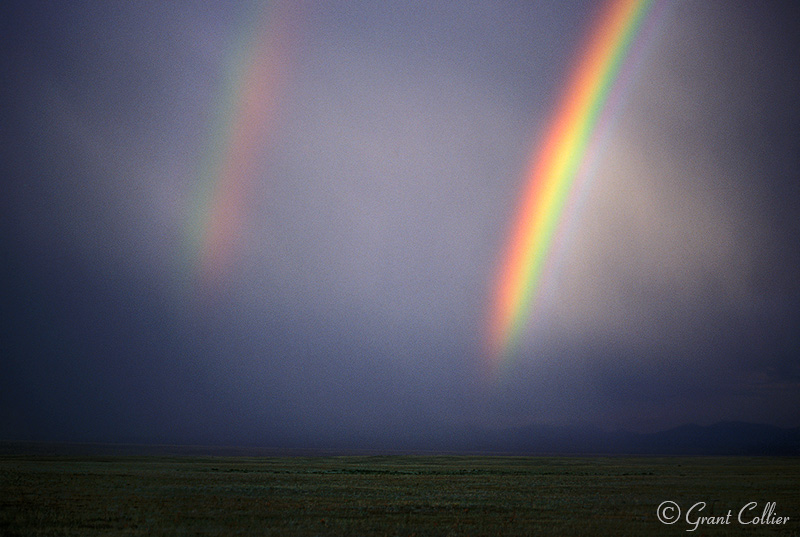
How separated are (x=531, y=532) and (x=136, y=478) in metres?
38.1

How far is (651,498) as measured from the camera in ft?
126

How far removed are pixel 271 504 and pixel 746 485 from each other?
125 feet

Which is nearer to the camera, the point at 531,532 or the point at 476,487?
the point at 531,532

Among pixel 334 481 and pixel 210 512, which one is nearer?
pixel 210 512

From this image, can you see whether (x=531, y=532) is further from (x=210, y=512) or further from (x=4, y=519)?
(x=4, y=519)

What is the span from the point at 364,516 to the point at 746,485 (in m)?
35.5

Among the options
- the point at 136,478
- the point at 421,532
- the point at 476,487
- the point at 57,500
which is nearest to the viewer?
the point at 421,532

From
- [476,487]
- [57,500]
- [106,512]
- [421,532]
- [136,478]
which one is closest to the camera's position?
[421,532]

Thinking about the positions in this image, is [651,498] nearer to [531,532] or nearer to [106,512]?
[531,532]

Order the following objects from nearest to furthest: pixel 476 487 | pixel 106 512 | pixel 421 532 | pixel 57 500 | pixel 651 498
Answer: pixel 421 532
pixel 106 512
pixel 57 500
pixel 651 498
pixel 476 487

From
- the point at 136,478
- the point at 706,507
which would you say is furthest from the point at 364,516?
the point at 136,478

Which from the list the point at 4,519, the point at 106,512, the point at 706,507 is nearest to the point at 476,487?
the point at 706,507

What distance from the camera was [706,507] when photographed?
3356 centimetres

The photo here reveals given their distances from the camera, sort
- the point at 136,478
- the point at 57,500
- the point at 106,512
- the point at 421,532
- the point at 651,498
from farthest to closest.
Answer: the point at 136,478, the point at 651,498, the point at 57,500, the point at 106,512, the point at 421,532
